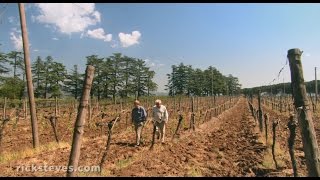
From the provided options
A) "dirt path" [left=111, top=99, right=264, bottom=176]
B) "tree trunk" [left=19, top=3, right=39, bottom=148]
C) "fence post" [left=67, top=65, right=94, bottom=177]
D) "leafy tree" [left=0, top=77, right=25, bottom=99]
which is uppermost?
"leafy tree" [left=0, top=77, right=25, bottom=99]

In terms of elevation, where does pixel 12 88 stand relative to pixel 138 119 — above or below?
above

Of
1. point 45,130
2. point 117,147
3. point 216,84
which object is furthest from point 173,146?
point 216,84

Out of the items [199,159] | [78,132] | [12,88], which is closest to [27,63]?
[199,159]

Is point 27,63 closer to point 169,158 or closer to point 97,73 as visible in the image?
point 169,158

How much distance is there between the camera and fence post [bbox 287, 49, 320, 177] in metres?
5.19

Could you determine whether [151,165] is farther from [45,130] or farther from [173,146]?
[45,130]

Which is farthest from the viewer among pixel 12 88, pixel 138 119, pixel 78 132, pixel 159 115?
pixel 12 88

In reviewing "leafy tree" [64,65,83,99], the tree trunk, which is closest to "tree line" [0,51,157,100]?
"leafy tree" [64,65,83,99]

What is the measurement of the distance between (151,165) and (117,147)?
3.09 m

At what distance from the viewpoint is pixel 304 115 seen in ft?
17.2

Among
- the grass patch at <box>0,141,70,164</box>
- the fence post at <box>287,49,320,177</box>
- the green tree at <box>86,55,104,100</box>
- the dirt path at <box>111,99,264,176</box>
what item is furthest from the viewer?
the green tree at <box>86,55,104,100</box>

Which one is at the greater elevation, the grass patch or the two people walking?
the two people walking

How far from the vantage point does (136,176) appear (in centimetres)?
791

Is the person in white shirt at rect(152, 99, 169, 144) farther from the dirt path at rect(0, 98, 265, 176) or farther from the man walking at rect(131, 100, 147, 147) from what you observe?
the dirt path at rect(0, 98, 265, 176)
